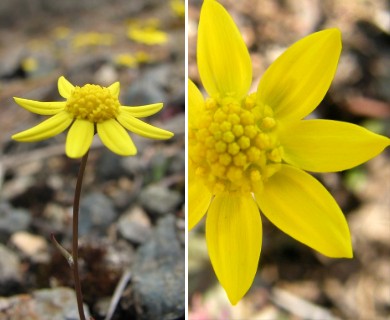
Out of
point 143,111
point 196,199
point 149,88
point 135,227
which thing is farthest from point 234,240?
point 149,88

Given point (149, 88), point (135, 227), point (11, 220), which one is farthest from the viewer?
point (149, 88)

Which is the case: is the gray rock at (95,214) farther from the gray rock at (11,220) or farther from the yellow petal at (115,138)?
the yellow petal at (115,138)

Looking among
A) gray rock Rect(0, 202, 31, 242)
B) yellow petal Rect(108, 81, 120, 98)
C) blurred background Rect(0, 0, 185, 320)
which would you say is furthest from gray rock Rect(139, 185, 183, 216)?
yellow petal Rect(108, 81, 120, 98)

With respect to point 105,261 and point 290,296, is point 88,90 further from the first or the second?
point 290,296

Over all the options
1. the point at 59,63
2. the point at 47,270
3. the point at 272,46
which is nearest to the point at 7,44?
the point at 59,63

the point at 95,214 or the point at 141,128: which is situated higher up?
the point at 141,128

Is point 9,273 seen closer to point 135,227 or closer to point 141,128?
point 135,227

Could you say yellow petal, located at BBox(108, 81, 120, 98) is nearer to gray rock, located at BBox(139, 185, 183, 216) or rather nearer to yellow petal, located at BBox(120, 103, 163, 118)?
yellow petal, located at BBox(120, 103, 163, 118)
